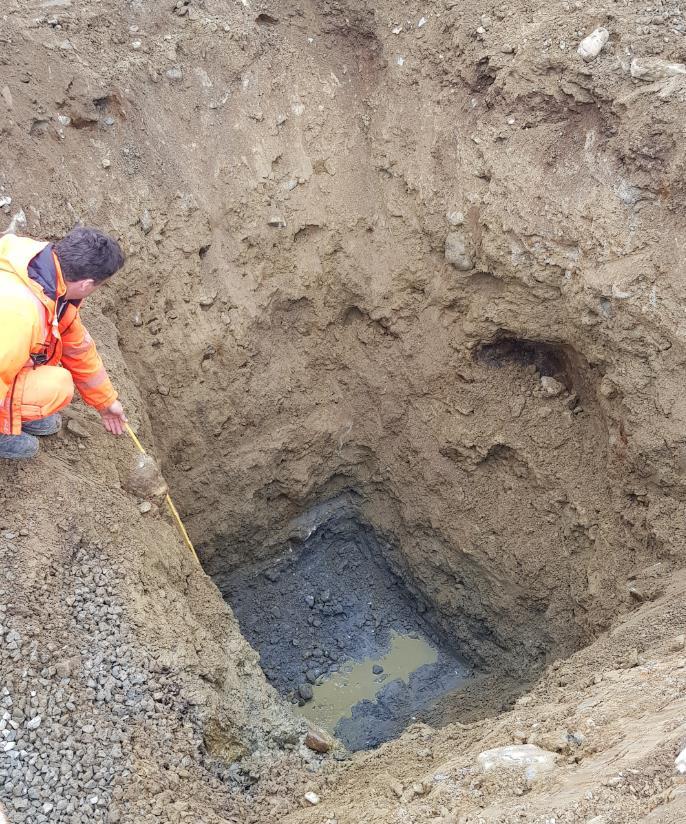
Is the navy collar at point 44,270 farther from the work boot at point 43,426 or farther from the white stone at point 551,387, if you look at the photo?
the white stone at point 551,387

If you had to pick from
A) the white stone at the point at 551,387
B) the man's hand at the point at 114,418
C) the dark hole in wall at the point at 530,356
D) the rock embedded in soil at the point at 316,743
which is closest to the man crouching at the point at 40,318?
the man's hand at the point at 114,418

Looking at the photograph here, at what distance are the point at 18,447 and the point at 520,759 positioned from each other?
2.47 m

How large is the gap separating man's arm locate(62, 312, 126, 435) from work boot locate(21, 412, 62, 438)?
19 cm

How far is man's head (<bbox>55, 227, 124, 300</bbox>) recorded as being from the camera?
292cm

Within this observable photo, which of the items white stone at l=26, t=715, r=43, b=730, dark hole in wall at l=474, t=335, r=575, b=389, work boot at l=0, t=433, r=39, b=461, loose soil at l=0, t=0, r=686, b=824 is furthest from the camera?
dark hole in wall at l=474, t=335, r=575, b=389

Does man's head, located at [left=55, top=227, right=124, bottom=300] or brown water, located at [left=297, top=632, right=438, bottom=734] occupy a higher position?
man's head, located at [left=55, top=227, right=124, bottom=300]

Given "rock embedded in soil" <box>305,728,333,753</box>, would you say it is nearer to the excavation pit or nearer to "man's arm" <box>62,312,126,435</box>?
the excavation pit

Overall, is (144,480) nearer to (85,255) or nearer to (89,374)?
(89,374)

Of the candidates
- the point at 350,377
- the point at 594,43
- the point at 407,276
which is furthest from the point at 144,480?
the point at 594,43

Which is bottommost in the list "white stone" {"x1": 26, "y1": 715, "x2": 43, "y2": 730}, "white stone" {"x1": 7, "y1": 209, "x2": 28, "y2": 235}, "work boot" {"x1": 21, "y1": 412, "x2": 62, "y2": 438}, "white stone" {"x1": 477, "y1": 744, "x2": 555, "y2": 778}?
"white stone" {"x1": 477, "y1": 744, "x2": 555, "y2": 778}

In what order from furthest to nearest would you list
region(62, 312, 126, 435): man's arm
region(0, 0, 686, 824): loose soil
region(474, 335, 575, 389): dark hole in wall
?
region(474, 335, 575, 389): dark hole in wall
region(62, 312, 126, 435): man's arm
region(0, 0, 686, 824): loose soil

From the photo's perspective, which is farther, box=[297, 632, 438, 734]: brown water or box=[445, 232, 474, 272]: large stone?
box=[297, 632, 438, 734]: brown water

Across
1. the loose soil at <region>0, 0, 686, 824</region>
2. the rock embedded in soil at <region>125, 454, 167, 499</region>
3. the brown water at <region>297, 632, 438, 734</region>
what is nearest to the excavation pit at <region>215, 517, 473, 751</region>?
the brown water at <region>297, 632, 438, 734</region>

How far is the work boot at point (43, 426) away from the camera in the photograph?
3.46 metres
